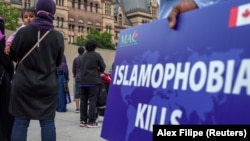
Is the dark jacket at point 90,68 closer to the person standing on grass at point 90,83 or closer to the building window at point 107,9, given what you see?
the person standing on grass at point 90,83

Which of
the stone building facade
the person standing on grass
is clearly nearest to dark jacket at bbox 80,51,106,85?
the person standing on grass

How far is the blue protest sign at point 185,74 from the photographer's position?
1.26m

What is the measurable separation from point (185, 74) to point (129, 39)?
581mm

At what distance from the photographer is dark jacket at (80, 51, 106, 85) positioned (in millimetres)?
5930

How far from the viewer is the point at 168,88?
158cm

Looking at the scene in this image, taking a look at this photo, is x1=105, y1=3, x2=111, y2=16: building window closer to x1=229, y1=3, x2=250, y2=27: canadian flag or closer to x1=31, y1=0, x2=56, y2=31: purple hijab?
x1=31, y1=0, x2=56, y2=31: purple hijab

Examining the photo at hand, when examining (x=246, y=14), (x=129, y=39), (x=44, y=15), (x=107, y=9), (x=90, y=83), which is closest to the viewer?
(x=246, y=14)

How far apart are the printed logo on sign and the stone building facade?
4462 centimetres

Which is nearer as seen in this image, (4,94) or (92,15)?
(4,94)

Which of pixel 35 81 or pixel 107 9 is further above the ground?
pixel 107 9

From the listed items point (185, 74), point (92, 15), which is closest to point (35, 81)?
point (185, 74)

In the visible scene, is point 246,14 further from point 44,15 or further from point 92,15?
point 92,15

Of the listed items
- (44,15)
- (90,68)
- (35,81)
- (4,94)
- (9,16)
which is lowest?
(4,94)

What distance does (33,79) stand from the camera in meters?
2.97
